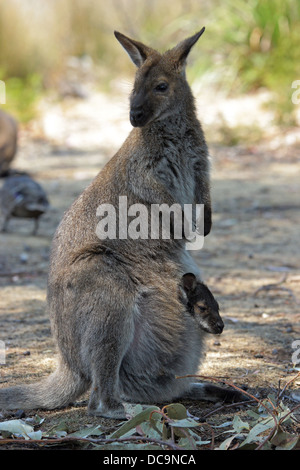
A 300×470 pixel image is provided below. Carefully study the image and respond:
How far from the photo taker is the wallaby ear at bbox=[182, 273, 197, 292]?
327cm

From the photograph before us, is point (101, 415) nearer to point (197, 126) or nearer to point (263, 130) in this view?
point (197, 126)

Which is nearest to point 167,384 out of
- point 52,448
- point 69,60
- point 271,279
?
point 52,448

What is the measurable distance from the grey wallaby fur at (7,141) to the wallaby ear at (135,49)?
5949 mm

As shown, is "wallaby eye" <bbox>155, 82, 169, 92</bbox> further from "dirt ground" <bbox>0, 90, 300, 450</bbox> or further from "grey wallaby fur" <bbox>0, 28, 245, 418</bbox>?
"dirt ground" <bbox>0, 90, 300, 450</bbox>

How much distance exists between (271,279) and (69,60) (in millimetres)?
12736

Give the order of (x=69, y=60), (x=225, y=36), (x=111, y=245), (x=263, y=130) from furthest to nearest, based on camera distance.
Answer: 1. (x=69, y=60)
2. (x=225, y=36)
3. (x=263, y=130)
4. (x=111, y=245)

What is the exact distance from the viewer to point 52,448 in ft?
8.77

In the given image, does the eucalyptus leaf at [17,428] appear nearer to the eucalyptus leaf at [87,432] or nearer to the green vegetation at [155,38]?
the eucalyptus leaf at [87,432]

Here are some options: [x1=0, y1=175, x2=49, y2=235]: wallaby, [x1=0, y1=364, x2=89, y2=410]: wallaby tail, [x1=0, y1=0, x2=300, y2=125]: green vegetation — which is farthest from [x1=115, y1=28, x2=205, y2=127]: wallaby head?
[x1=0, y1=0, x2=300, y2=125]: green vegetation

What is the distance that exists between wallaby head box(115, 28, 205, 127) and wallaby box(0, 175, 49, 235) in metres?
3.24

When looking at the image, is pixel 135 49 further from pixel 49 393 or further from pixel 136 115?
pixel 49 393

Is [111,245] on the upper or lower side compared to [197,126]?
lower

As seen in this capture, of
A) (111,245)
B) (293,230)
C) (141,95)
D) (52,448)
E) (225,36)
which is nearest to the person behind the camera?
(52,448)

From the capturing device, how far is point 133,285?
3107 mm
